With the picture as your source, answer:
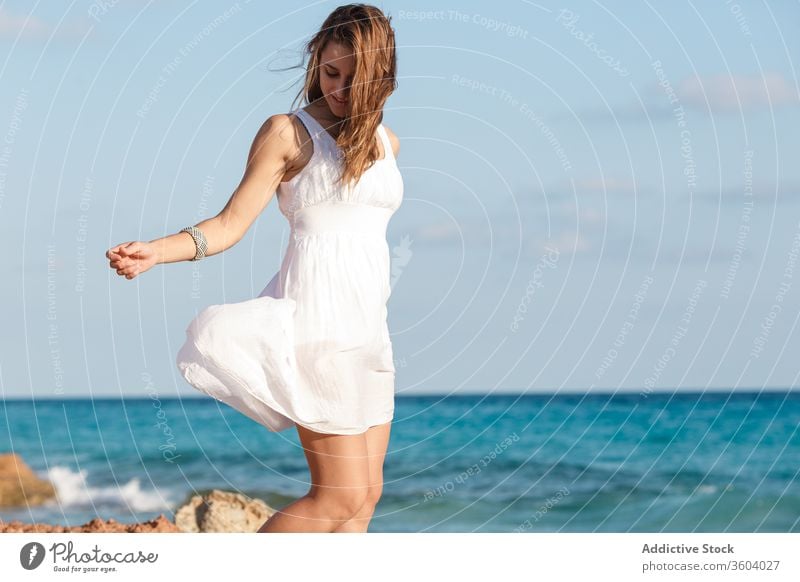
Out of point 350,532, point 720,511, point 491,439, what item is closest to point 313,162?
point 350,532

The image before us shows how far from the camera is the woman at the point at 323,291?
5.02 meters

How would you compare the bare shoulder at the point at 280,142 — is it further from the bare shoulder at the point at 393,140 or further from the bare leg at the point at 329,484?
the bare leg at the point at 329,484

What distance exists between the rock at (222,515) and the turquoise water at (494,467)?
140 inches

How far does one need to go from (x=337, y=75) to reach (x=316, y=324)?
1056mm

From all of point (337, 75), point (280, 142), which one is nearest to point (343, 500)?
point (280, 142)

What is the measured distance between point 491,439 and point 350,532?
22311 mm

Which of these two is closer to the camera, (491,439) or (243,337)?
(243,337)

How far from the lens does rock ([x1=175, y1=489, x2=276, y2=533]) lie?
10070 mm

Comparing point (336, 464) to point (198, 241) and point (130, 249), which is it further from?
point (130, 249)

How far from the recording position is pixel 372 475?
5180 millimetres

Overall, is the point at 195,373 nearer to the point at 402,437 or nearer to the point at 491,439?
the point at 402,437

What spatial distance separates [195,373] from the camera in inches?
198

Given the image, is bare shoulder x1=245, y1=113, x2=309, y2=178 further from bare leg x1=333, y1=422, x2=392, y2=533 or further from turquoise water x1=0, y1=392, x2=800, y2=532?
turquoise water x1=0, y1=392, x2=800, y2=532
